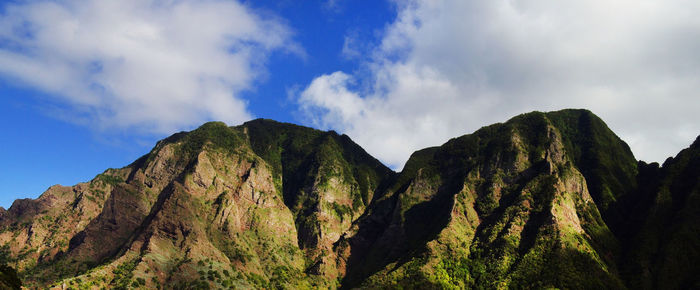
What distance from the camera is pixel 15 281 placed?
17262 centimetres
